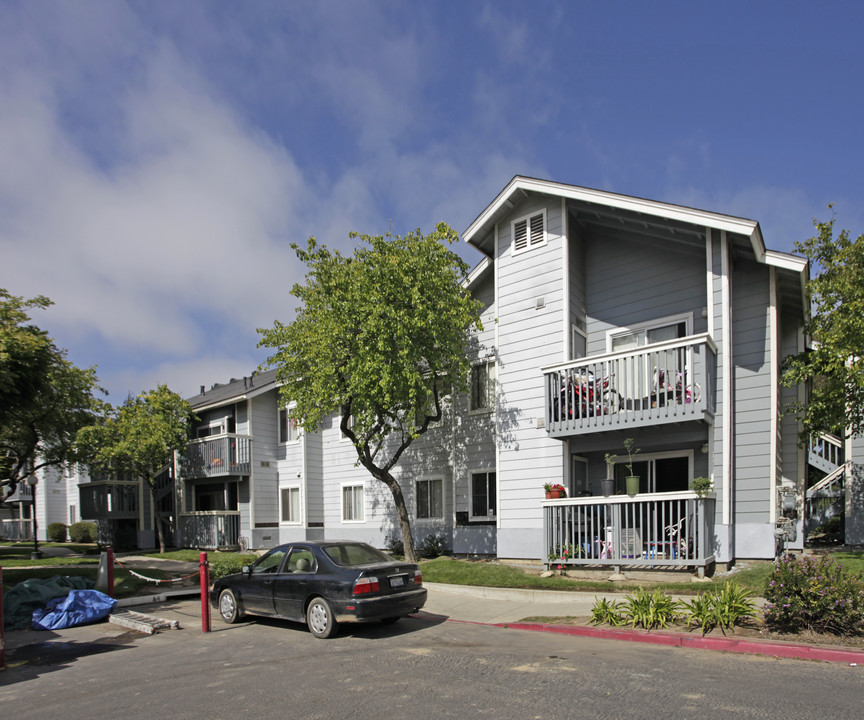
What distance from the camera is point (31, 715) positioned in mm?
6805

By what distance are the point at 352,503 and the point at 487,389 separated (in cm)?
734

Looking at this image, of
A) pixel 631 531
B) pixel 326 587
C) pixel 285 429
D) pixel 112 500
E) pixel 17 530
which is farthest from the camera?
pixel 17 530

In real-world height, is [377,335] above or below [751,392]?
above

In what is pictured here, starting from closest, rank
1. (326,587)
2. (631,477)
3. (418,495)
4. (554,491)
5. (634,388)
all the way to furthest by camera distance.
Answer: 1. (326,587)
2. (631,477)
3. (634,388)
4. (554,491)
5. (418,495)

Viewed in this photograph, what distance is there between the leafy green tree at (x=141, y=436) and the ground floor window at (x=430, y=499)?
12.0 m

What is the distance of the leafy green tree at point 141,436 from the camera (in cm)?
2569

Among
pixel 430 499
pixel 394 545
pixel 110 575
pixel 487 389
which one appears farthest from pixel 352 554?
pixel 394 545

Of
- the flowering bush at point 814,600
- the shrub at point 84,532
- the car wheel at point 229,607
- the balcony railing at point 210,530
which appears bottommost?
the shrub at point 84,532

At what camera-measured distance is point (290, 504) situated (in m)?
25.4

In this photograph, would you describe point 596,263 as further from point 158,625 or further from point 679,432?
point 158,625

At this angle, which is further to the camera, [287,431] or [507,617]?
[287,431]

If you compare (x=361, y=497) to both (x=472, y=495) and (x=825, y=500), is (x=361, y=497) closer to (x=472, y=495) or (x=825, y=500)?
(x=472, y=495)

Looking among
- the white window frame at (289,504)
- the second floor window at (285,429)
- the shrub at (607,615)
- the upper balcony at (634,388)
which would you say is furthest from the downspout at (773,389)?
the second floor window at (285,429)

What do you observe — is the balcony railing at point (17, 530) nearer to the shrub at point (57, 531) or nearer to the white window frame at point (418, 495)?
the shrub at point (57, 531)
